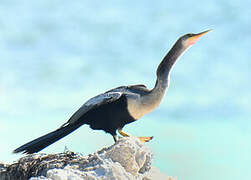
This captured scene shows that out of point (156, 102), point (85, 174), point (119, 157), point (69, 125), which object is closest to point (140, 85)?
point (156, 102)

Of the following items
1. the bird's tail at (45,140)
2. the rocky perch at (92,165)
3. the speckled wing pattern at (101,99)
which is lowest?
the rocky perch at (92,165)

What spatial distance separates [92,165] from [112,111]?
2117 millimetres

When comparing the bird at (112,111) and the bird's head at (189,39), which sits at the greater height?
the bird's head at (189,39)

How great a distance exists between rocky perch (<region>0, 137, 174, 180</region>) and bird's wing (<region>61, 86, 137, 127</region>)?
1226mm

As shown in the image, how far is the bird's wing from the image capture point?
838cm

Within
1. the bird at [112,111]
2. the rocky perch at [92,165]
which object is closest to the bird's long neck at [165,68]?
the bird at [112,111]

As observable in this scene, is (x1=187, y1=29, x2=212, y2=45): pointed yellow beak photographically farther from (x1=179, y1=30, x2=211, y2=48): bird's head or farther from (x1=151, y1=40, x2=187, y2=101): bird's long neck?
(x1=151, y1=40, x2=187, y2=101): bird's long neck

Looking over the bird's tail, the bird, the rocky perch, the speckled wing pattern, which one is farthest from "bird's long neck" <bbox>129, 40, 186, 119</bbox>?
the rocky perch

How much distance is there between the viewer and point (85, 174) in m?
5.90

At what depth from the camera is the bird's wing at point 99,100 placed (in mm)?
8375

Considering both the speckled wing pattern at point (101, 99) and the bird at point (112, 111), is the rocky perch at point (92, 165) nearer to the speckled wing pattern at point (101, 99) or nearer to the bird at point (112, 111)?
the bird at point (112, 111)

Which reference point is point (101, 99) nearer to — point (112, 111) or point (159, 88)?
point (112, 111)

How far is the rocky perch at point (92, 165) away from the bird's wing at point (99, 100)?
1.23m

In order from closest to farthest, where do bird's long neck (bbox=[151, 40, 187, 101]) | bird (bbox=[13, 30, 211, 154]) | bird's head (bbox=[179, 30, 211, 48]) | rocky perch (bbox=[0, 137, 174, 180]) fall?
rocky perch (bbox=[0, 137, 174, 180])
bird (bbox=[13, 30, 211, 154])
bird's long neck (bbox=[151, 40, 187, 101])
bird's head (bbox=[179, 30, 211, 48])
